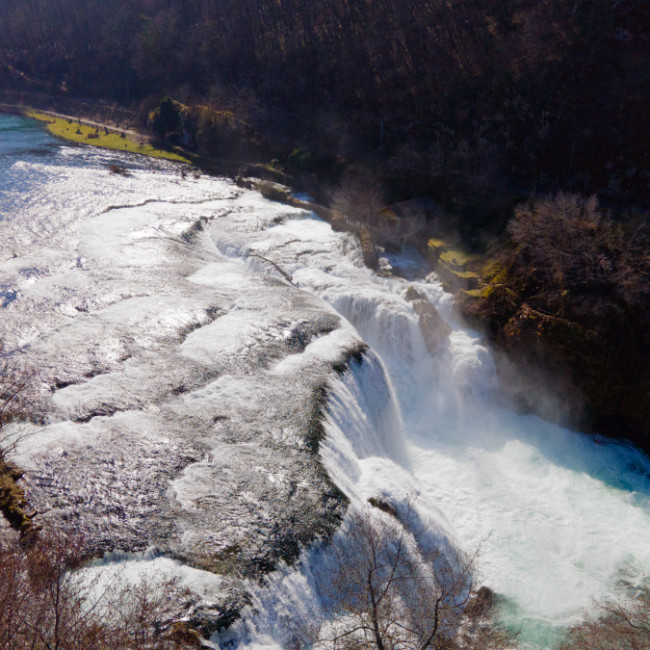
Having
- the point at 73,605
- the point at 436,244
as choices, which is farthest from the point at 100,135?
the point at 73,605

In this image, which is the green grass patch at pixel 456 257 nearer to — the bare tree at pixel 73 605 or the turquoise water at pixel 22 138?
the bare tree at pixel 73 605

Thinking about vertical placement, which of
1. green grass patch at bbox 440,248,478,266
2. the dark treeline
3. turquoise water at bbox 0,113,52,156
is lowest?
green grass patch at bbox 440,248,478,266

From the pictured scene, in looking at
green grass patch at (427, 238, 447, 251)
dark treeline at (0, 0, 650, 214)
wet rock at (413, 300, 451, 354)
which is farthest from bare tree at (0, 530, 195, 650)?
dark treeline at (0, 0, 650, 214)

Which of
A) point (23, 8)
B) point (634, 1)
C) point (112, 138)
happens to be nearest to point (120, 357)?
point (634, 1)

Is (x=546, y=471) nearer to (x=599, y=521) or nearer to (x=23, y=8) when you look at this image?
(x=599, y=521)

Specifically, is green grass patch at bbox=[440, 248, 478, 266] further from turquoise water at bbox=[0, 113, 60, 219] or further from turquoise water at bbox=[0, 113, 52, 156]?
turquoise water at bbox=[0, 113, 52, 156]

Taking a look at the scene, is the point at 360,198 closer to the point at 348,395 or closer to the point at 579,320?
the point at 579,320
